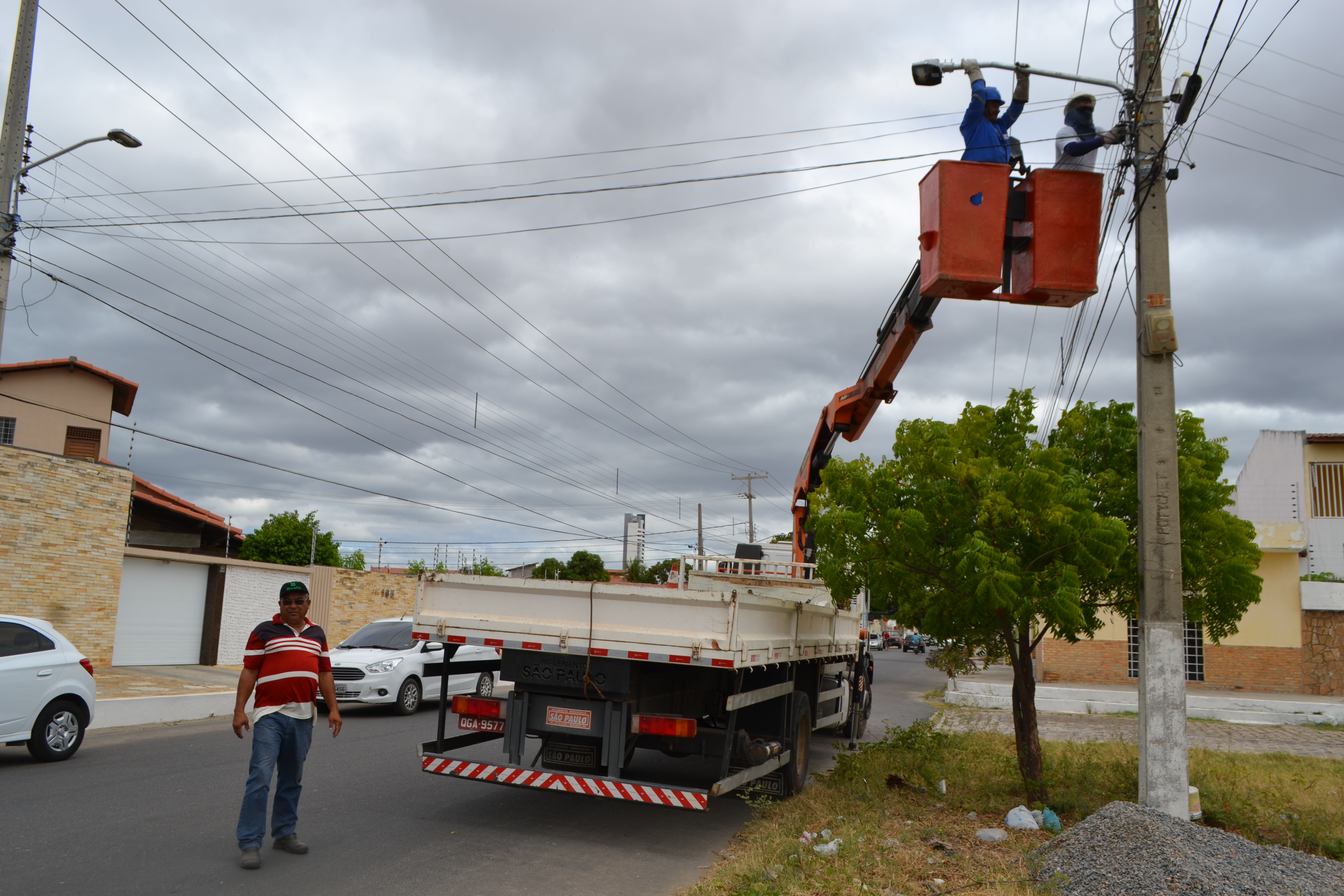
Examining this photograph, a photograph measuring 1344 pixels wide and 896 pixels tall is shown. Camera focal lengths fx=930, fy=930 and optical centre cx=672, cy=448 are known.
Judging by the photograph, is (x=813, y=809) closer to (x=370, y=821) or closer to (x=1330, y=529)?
(x=370, y=821)

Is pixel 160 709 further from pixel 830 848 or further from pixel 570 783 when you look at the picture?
pixel 830 848

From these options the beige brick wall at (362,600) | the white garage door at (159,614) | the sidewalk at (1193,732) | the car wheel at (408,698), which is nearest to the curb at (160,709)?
the car wheel at (408,698)

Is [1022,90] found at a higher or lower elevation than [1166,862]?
higher

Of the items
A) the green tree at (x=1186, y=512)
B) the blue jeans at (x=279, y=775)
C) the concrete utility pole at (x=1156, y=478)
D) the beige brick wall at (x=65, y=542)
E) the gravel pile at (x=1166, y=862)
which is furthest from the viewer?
the beige brick wall at (x=65, y=542)

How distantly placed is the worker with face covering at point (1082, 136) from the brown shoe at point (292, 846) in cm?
778

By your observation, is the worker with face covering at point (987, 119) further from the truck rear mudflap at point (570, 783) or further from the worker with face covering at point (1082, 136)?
the truck rear mudflap at point (570, 783)

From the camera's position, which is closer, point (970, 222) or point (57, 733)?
point (970, 222)

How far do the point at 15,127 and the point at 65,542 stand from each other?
8.67m

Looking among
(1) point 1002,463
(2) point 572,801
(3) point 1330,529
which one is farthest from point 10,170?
(3) point 1330,529

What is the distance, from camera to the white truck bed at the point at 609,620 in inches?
270

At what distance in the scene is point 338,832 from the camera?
7039 mm

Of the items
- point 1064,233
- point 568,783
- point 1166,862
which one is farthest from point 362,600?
point 1166,862

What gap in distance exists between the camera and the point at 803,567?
1275 cm

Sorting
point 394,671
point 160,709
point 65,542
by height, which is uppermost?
point 65,542
